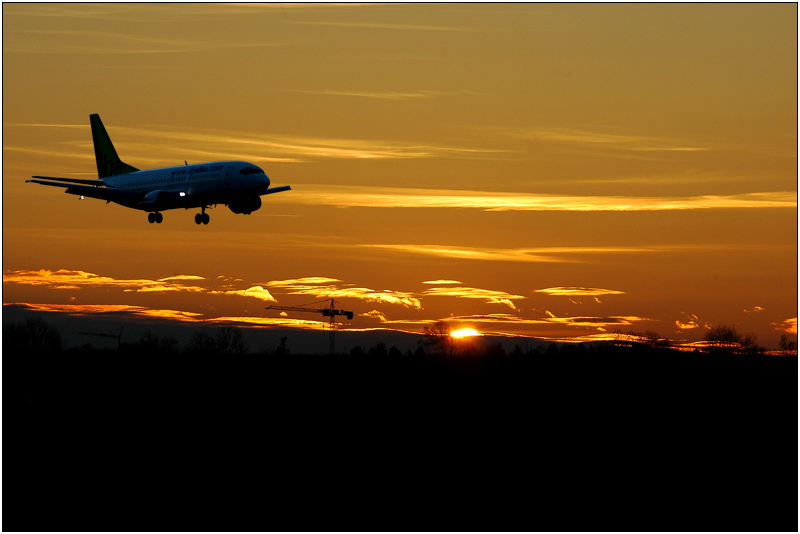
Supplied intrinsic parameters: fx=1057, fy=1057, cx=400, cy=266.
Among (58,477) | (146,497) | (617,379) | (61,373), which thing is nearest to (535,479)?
(146,497)

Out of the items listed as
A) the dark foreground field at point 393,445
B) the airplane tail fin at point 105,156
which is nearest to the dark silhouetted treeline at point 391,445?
the dark foreground field at point 393,445

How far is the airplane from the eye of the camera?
375 ft

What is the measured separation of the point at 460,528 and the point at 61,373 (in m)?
89.7

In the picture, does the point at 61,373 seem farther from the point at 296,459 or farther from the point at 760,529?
the point at 760,529

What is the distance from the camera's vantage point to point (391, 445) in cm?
11994

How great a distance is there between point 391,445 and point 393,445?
23 cm

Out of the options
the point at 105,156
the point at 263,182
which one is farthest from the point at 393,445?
the point at 105,156

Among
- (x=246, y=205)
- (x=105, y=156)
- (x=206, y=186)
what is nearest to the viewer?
(x=246, y=205)

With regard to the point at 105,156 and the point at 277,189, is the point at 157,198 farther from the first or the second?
the point at 105,156

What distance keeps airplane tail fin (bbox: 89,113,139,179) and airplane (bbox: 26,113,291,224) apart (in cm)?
1375

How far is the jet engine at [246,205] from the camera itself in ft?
378

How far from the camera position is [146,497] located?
303 feet

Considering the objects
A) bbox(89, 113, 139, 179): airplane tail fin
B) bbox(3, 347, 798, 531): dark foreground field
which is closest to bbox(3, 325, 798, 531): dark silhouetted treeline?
bbox(3, 347, 798, 531): dark foreground field

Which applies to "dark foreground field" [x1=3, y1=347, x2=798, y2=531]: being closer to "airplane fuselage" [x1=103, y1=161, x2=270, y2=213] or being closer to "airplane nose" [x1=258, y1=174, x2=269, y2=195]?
"airplane fuselage" [x1=103, y1=161, x2=270, y2=213]
